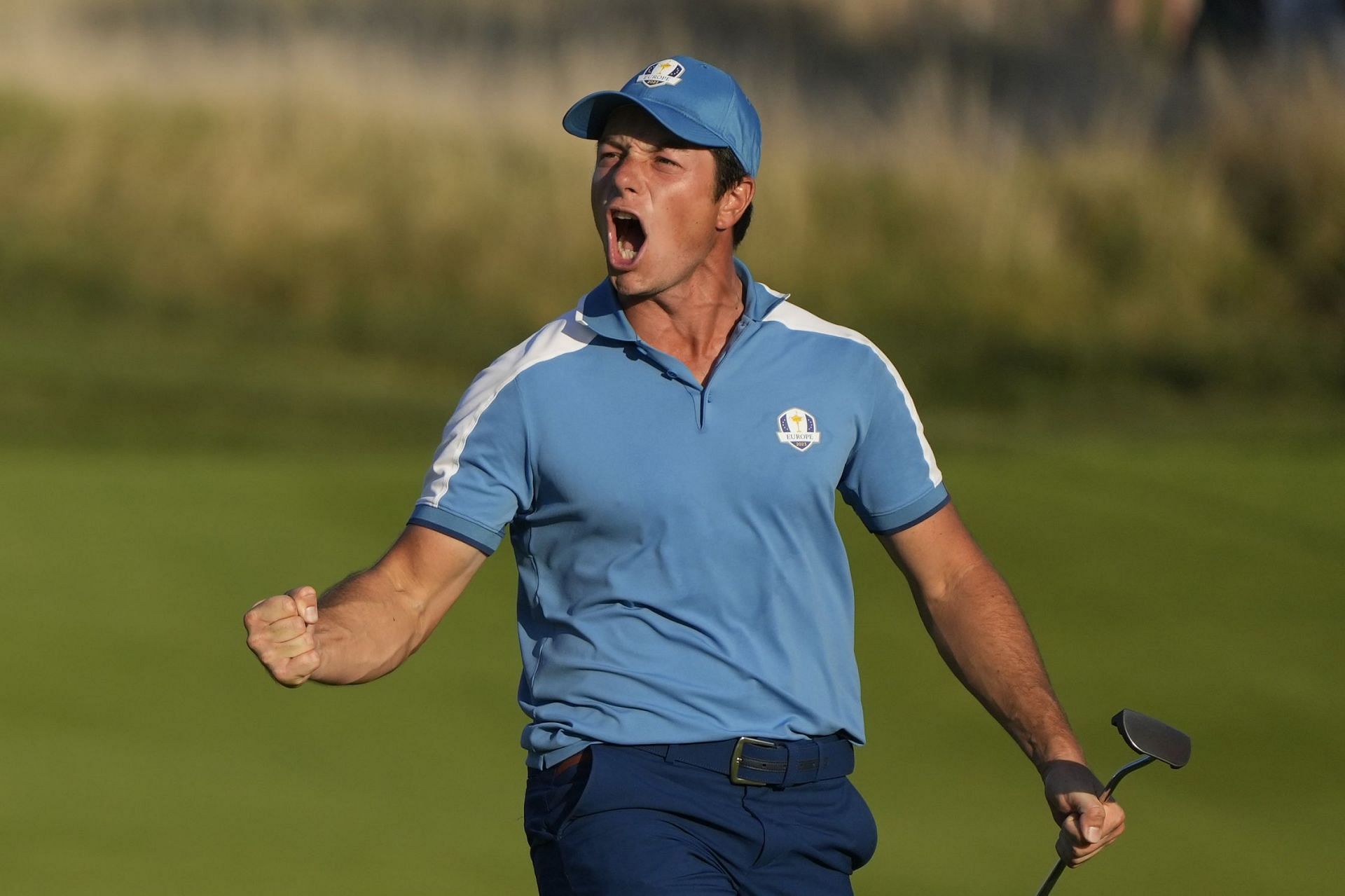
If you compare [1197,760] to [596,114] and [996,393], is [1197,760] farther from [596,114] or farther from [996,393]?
[996,393]

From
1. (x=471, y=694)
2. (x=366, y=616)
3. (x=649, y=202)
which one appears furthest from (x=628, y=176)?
(x=471, y=694)

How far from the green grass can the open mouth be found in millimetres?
2022

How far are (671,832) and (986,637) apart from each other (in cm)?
62

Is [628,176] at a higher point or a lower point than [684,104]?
lower

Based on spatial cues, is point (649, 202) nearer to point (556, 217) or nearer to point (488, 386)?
point (488, 386)

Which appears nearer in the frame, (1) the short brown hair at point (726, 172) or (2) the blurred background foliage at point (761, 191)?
(1) the short brown hair at point (726, 172)

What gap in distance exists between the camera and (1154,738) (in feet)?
10.6

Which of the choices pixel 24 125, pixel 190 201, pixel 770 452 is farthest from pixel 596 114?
pixel 24 125

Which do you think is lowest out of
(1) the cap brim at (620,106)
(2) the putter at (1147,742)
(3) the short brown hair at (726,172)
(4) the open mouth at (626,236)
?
(2) the putter at (1147,742)

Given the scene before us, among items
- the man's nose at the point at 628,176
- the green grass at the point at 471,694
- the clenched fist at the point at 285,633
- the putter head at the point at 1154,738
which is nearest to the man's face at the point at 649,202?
the man's nose at the point at 628,176

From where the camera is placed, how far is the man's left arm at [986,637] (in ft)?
10.7

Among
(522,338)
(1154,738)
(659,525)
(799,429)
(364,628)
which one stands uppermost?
(799,429)

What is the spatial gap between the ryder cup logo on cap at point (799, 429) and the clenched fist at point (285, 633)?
779 mm

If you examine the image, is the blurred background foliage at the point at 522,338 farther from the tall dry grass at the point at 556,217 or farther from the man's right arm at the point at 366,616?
the man's right arm at the point at 366,616
